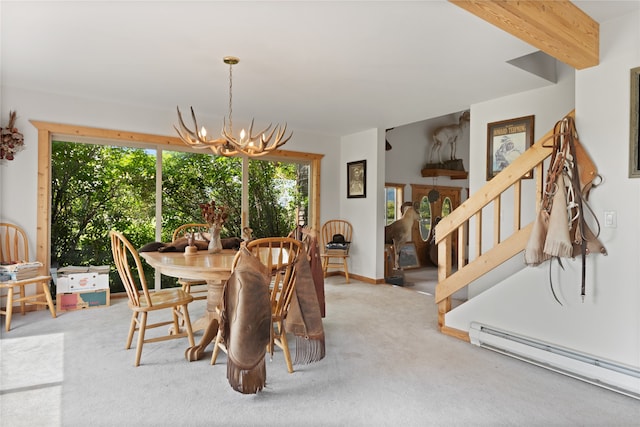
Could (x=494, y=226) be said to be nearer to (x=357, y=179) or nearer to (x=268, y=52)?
(x=268, y=52)

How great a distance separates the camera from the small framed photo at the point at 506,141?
3.91m

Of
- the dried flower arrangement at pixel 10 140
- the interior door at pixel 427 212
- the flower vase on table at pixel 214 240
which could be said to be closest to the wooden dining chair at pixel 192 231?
the flower vase on table at pixel 214 240

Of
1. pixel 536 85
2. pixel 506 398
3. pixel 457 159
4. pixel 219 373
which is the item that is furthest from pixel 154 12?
pixel 457 159

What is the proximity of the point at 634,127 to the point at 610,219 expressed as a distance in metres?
0.59

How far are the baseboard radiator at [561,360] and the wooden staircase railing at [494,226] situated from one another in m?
0.26

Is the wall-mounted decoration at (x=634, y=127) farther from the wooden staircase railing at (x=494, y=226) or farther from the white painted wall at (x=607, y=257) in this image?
the wooden staircase railing at (x=494, y=226)

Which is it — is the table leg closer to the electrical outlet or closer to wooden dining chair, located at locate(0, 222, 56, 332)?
wooden dining chair, located at locate(0, 222, 56, 332)

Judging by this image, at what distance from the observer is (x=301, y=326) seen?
249 centimetres

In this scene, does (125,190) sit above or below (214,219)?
above

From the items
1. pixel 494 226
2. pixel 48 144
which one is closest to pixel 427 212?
pixel 494 226

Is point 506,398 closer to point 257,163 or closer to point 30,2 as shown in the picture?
point 30,2

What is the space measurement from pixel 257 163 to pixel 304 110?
4.52 feet

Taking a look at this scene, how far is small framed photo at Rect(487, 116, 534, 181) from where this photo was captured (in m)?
3.91

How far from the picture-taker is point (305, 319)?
98.4 inches
